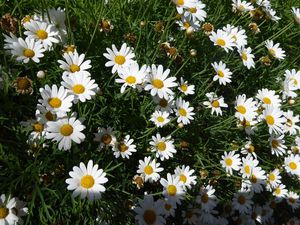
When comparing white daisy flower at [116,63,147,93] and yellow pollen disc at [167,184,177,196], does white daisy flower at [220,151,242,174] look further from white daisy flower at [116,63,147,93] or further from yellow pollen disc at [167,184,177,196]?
white daisy flower at [116,63,147,93]

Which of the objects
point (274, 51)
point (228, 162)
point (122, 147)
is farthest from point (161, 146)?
point (274, 51)

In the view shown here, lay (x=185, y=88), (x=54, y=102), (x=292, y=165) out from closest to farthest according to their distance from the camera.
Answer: (x=54, y=102) < (x=185, y=88) < (x=292, y=165)

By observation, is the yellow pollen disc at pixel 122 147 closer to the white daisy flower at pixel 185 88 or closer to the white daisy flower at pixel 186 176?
the white daisy flower at pixel 186 176

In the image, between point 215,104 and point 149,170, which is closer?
point 149,170

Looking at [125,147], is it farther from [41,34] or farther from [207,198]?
[41,34]

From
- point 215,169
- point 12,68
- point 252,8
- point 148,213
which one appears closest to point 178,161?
point 215,169

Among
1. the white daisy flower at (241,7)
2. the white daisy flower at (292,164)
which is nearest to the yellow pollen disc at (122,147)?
the white daisy flower at (292,164)

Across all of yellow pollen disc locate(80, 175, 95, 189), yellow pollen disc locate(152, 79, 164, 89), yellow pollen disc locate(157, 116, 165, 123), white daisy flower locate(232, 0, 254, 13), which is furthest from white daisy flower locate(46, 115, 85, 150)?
white daisy flower locate(232, 0, 254, 13)

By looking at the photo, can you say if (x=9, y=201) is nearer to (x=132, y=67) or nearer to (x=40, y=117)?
(x=40, y=117)
